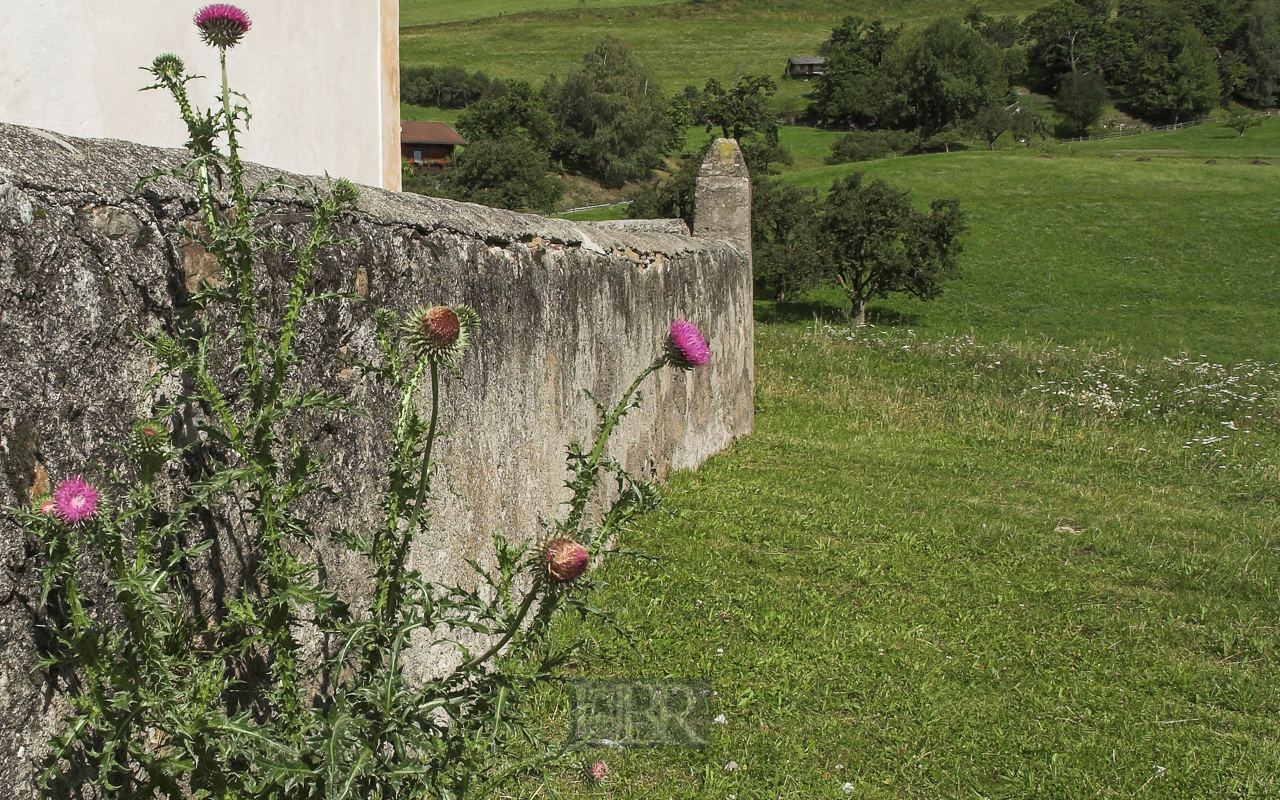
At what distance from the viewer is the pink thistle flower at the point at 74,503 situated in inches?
57.8

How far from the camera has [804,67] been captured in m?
79.4

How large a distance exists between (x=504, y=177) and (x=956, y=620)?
3949 centimetres

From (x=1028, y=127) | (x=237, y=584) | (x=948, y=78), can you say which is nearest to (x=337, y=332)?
(x=237, y=584)

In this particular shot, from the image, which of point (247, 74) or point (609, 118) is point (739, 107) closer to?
point (609, 118)

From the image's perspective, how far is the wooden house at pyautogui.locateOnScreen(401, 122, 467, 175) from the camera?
Answer: 55.9 m

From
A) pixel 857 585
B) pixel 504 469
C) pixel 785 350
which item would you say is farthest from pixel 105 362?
pixel 785 350

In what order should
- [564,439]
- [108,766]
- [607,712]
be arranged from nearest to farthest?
[108,766] → [607,712] → [564,439]

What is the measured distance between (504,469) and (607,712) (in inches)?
36.0

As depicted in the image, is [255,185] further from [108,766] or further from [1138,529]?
[1138,529]

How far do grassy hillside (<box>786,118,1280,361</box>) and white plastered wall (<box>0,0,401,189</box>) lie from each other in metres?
19.2

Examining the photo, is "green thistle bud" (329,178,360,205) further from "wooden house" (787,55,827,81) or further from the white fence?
"wooden house" (787,55,827,81)

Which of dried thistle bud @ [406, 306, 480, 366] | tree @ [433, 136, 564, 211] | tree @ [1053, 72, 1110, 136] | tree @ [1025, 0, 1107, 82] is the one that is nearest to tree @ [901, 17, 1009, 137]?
tree @ [1053, 72, 1110, 136]

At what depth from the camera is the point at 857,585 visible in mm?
4777

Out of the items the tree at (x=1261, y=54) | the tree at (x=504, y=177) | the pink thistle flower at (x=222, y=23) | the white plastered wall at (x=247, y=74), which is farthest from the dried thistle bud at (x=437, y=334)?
the tree at (x=1261, y=54)
